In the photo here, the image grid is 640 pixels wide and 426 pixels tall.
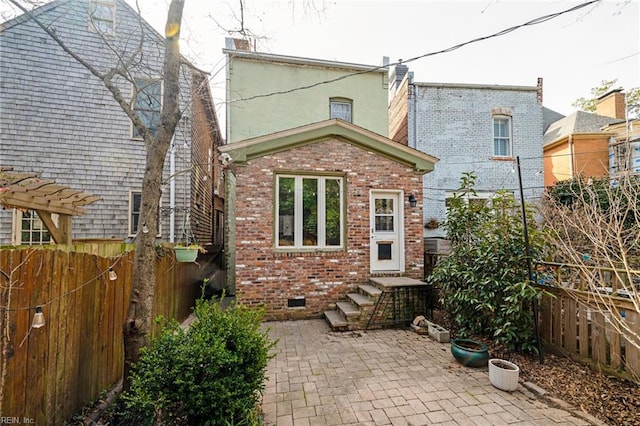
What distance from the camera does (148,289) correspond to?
9.64 ft

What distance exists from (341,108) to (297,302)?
23.6ft

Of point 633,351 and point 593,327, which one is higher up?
point 593,327

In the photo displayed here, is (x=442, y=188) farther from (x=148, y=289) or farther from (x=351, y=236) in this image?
(x=148, y=289)

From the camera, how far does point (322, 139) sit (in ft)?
22.0

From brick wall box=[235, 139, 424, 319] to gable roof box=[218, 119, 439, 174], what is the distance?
0.47 feet

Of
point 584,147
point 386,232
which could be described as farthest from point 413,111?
point 584,147

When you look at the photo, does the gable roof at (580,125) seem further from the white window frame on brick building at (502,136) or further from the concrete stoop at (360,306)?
the concrete stoop at (360,306)

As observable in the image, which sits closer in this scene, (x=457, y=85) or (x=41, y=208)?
(x=41, y=208)

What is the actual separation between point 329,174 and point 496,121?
26.9ft

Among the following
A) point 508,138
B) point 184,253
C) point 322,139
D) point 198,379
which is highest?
point 508,138

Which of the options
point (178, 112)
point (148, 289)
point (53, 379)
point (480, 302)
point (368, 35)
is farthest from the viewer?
point (368, 35)

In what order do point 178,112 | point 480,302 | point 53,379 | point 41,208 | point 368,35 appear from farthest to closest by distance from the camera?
point 368,35 < point 480,302 < point 41,208 < point 178,112 < point 53,379

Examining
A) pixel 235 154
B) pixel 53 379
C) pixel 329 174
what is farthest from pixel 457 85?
pixel 53 379

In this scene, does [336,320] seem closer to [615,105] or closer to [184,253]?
[184,253]
